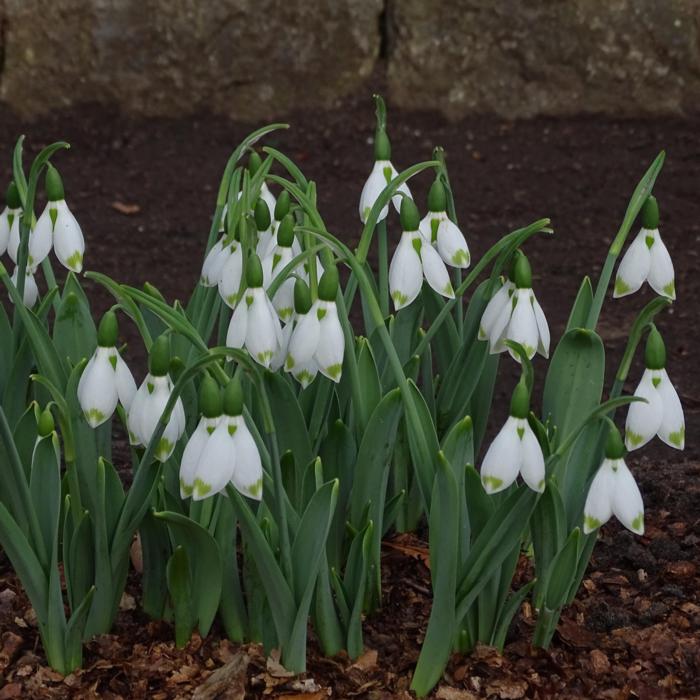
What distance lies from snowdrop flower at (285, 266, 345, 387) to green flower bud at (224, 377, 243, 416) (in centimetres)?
19

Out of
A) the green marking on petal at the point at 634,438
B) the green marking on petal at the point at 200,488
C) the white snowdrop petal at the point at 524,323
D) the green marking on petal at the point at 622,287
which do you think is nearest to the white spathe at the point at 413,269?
the white snowdrop petal at the point at 524,323

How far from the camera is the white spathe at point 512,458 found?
1.80 m

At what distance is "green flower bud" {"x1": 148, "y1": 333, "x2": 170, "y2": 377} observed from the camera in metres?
1.78

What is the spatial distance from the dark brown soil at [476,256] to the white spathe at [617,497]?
0.50m

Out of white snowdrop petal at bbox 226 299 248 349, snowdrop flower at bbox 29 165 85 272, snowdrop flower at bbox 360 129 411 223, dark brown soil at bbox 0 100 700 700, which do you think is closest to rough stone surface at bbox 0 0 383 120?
dark brown soil at bbox 0 100 700 700

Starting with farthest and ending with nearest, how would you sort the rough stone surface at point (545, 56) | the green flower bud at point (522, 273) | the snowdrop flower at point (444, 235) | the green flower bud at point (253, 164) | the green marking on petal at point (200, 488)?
the rough stone surface at point (545, 56), the green flower bud at point (253, 164), the snowdrop flower at point (444, 235), the green flower bud at point (522, 273), the green marking on petal at point (200, 488)

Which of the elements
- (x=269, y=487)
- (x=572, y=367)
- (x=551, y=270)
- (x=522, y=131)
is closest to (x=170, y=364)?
(x=269, y=487)

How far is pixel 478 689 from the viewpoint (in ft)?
7.24

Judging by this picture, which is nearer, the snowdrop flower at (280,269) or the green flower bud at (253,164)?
the snowdrop flower at (280,269)

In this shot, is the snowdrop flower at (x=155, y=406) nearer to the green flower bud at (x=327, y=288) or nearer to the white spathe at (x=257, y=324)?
the white spathe at (x=257, y=324)

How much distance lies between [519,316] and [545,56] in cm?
380

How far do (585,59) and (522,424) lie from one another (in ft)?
13.1

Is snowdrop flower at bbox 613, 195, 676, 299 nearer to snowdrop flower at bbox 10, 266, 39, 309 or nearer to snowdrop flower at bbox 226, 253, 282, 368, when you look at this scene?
snowdrop flower at bbox 226, 253, 282, 368

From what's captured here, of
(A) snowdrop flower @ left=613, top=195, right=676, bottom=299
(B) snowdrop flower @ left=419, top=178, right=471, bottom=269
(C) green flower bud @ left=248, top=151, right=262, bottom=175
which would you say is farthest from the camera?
(C) green flower bud @ left=248, top=151, right=262, bottom=175
